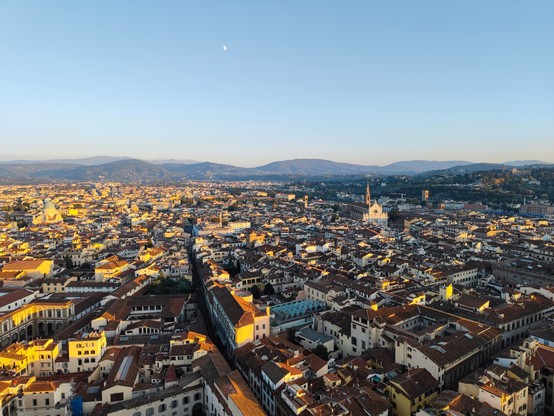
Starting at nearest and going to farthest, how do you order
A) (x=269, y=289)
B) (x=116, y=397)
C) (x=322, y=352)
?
(x=116, y=397)
(x=322, y=352)
(x=269, y=289)

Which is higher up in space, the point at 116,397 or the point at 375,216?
the point at 375,216

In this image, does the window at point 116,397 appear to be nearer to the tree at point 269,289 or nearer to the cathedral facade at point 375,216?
the tree at point 269,289

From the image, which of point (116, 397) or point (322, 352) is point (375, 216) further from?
point (116, 397)

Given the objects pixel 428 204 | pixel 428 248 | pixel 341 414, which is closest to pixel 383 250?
pixel 428 248

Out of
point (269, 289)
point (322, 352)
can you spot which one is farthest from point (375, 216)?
point (322, 352)

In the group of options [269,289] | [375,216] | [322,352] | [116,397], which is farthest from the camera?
[375,216]

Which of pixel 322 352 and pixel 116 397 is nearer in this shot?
pixel 116 397

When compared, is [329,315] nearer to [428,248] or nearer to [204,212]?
[428,248]

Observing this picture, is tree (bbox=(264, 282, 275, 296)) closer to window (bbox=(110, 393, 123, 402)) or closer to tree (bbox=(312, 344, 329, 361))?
tree (bbox=(312, 344, 329, 361))
